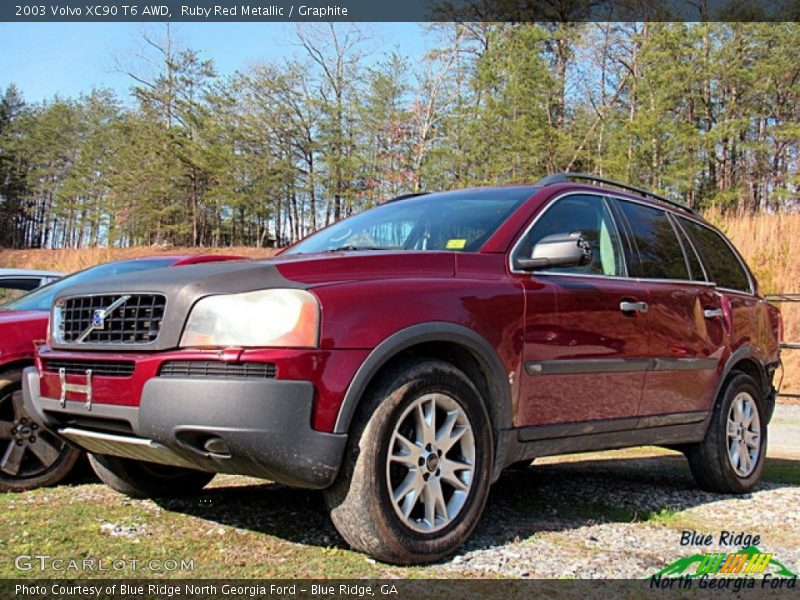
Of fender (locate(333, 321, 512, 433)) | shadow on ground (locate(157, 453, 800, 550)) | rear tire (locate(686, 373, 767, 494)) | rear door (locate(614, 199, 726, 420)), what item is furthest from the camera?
rear tire (locate(686, 373, 767, 494))

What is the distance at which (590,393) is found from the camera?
13.8 ft

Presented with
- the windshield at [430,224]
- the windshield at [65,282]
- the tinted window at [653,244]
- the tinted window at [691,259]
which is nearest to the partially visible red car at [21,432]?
the windshield at [65,282]

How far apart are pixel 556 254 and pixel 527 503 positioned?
5.53 ft

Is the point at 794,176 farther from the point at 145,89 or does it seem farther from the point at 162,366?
the point at 162,366

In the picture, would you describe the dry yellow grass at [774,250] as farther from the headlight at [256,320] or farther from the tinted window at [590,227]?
the headlight at [256,320]

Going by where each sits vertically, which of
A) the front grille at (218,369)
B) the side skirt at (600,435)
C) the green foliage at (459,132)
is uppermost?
the green foliage at (459,132)

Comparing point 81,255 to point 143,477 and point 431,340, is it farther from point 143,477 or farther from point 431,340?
point 431,340

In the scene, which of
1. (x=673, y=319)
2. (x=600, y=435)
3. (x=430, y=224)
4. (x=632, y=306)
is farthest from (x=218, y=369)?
(x=673, y=319)

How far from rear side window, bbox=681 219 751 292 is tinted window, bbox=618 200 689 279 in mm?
362

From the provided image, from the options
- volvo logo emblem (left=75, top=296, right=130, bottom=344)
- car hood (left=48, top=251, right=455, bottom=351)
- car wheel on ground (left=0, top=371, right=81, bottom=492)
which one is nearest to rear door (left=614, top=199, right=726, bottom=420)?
car hood (left=48, top=251, right=455, bottom=351)

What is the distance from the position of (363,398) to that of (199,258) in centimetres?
334

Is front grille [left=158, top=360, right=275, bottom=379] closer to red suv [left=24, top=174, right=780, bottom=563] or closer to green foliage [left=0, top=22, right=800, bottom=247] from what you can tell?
red suv [left=24, top=174, right=780, bottom=563]

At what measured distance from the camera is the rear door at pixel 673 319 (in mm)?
4699

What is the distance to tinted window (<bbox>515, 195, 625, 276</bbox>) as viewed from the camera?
433cm
